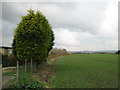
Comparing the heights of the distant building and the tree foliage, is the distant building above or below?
below

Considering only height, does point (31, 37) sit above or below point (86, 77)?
above

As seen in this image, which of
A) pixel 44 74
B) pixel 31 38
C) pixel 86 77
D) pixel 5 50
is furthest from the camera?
pixel 5 50

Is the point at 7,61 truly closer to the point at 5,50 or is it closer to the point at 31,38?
the point at 31,38

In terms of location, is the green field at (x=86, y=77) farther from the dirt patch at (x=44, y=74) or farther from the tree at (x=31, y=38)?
the tree at (x=31, y=38)

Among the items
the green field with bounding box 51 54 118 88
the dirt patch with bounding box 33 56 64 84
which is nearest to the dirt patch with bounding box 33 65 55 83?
the dirt patch with bounding box 33 56 64 84

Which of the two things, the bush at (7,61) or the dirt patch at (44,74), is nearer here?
the dirt patch at (44,74)

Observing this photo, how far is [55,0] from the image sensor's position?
8.48 meters

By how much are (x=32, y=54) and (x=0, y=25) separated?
147 inches

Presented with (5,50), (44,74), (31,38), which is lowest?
(44,74)

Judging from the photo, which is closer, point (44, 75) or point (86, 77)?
point (86, 77)

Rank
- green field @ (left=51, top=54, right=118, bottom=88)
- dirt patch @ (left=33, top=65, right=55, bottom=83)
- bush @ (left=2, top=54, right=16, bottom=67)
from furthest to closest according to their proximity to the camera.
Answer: bush @ (left=2, top=54, right=16, bottom=67)
dirt patch @ (left=33, top=65, right=55, bottom=83)
green field @ (left=51, top=54, right=118, bottom=88)

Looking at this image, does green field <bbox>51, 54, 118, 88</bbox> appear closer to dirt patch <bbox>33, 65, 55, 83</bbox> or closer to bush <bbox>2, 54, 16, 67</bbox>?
dirt patch <bbox>33, 65, 55, 83</bbox>

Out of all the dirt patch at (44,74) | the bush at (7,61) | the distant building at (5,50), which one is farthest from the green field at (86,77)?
the distant building at (5,50)

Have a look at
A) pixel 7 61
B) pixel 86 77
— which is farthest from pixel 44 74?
pixel 7 61
